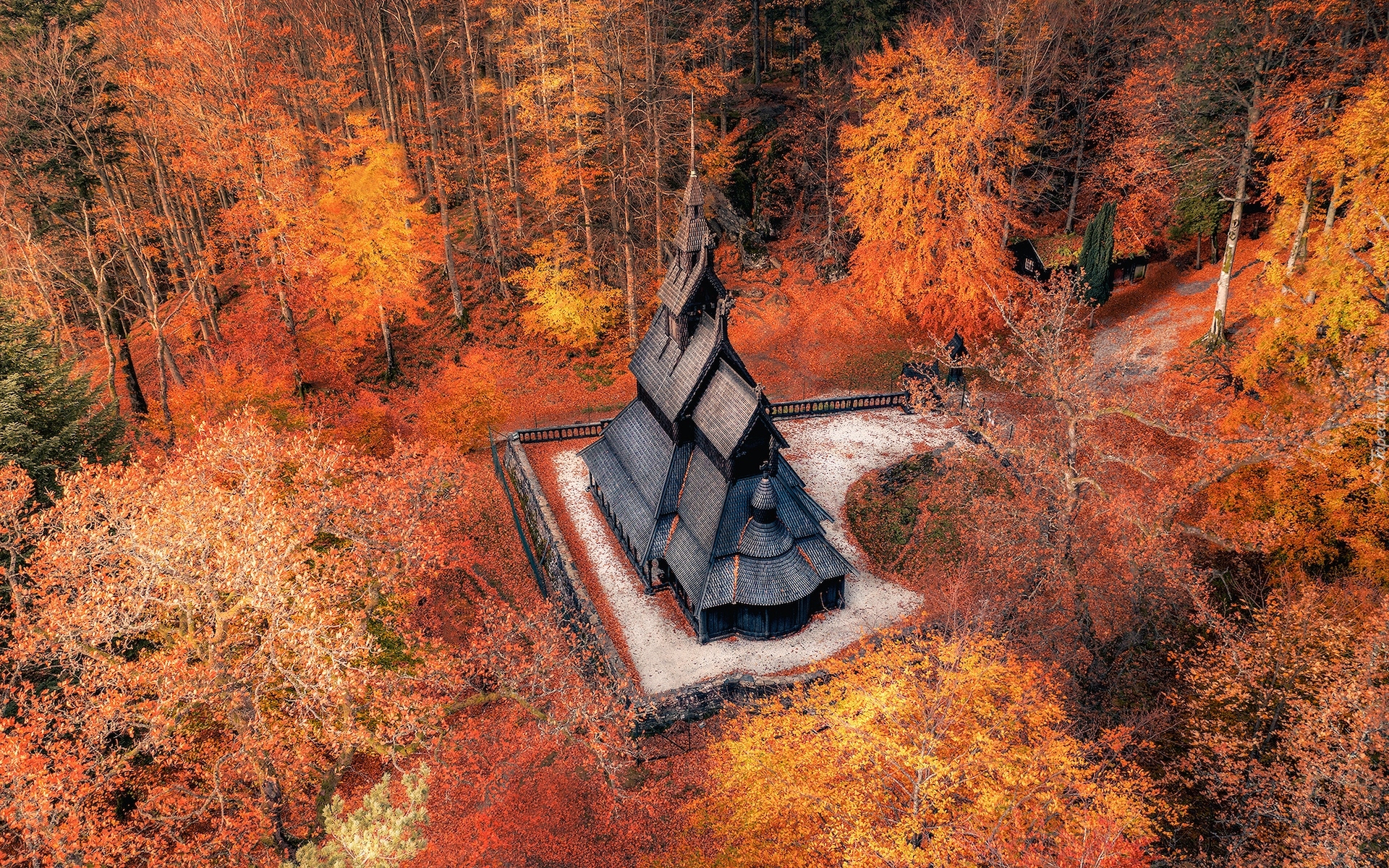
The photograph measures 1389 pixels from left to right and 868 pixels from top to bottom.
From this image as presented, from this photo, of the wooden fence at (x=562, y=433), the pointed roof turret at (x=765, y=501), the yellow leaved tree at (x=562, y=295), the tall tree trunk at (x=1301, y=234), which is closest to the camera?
the pointed roof turret at (x=765, y=501)

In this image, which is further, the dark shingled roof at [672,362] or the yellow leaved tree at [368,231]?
the yellow leaved tree at [368,231]

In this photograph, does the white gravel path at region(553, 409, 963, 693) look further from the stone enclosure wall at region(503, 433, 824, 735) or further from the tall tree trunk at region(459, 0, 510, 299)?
the tall tree trunk at region(459, 0, 510, 299)

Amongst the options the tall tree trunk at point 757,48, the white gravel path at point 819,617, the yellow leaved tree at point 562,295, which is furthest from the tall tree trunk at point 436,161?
the tall tree trunk at point 757,48

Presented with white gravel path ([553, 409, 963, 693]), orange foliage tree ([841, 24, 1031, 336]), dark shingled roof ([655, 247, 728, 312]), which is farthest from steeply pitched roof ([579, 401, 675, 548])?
orange foliage tree ([841, 24, 1031, 336])

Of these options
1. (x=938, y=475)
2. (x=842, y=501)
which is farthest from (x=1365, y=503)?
(x=842, y=501)

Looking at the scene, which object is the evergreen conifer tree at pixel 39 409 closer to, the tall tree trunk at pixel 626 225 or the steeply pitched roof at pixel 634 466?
the steeply pitched roof at pixel 634 466

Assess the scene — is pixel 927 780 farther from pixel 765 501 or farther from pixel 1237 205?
pixel 1237 205

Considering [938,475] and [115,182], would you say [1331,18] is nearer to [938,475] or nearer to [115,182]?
[938,475]
